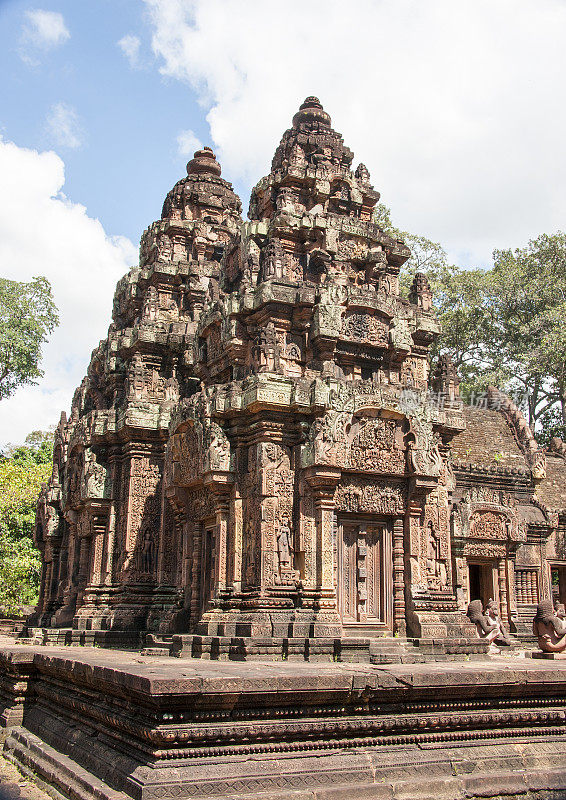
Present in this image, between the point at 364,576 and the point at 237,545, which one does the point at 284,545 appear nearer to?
the point at 237,545

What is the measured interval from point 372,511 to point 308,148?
23.2 feet

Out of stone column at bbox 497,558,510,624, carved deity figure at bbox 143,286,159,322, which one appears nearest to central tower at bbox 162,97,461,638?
carved deity figure at bbox 143,286,159,322

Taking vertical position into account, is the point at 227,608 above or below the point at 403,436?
below

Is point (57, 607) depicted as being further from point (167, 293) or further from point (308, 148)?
point (308, 148)

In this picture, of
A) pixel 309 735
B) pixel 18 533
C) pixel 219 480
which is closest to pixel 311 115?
pixel 219 480

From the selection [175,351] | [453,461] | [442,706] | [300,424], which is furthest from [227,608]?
[453,461]

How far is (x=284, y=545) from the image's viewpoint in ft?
36.7

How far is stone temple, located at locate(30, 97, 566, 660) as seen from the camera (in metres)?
11.3

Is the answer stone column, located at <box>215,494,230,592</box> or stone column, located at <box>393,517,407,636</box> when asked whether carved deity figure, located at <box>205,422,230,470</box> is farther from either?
stone column, located at <box>393,517,407,636</box>

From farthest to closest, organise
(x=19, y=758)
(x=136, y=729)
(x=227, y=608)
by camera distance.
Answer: (x=227, y=608)
(x=19, y=758)
(x=136, y=729)

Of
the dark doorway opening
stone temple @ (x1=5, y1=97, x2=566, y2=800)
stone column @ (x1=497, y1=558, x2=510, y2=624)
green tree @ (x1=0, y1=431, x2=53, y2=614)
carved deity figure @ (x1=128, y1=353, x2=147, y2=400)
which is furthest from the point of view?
green tree @ (x1=0, y1=431, x2=53, y2=614)

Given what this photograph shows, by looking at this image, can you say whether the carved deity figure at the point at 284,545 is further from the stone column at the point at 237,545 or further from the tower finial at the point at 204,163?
the tower finial at the point at 204,163

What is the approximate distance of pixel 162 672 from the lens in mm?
6199

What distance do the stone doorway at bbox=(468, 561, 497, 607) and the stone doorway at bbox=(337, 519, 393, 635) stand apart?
6.57 m
